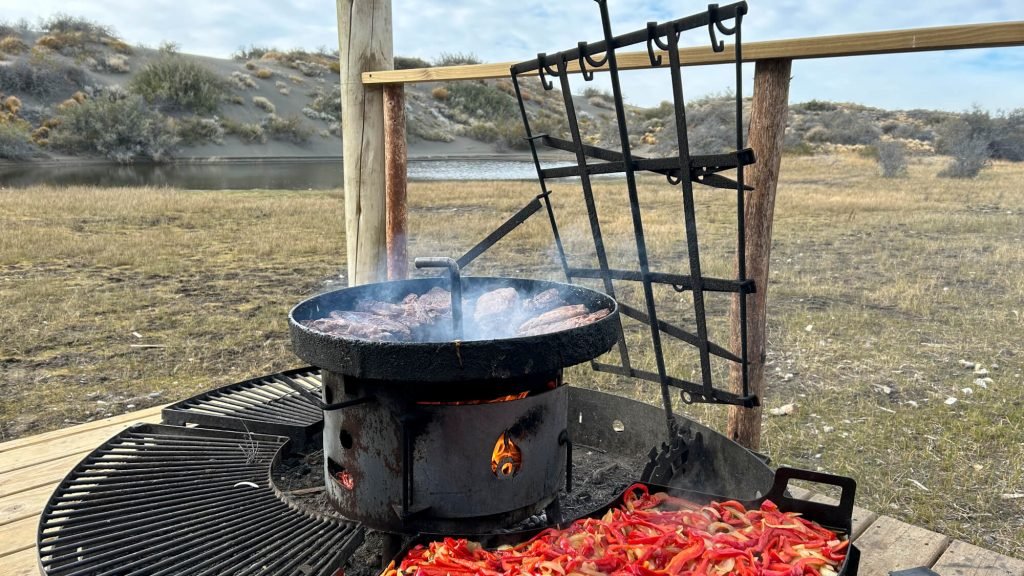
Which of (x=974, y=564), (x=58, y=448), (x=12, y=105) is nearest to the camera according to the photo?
(x=974, y=564)

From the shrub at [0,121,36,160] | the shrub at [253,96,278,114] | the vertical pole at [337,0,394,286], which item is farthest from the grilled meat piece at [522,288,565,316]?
the shrub at [253,96,278,114]

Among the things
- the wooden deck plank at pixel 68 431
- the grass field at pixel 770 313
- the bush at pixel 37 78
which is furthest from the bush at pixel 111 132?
the wooden deck plank at pixel 68 431

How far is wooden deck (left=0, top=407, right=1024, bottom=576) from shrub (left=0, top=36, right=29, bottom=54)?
148 ft

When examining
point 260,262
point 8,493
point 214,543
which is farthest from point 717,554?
point 260,262

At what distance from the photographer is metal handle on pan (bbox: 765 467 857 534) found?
2.15 meters

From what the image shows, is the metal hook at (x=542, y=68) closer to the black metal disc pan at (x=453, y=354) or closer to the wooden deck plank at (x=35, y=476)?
the black metal disc pan at (x=453, y=354)

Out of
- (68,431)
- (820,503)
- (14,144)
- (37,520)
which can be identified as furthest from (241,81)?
(820,503)

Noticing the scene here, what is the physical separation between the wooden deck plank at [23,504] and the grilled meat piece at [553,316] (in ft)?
7.53

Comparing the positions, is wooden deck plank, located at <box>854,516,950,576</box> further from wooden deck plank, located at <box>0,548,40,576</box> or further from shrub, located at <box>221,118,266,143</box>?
shrub, located at <box>221,118,266,143</box>

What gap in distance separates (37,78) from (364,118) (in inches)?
1603

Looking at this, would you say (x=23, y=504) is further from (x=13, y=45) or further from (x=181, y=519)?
(x=13, y=45)

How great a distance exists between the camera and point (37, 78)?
35.6 meters

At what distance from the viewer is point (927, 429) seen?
15.0 feet

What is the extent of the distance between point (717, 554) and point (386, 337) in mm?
1374
